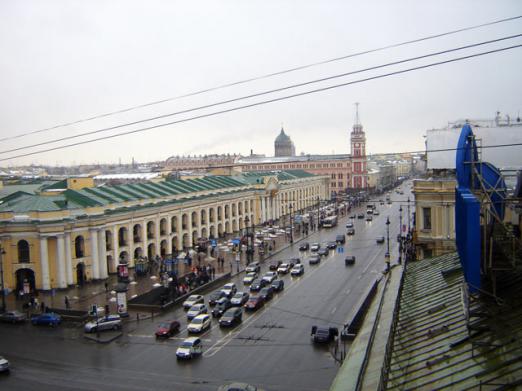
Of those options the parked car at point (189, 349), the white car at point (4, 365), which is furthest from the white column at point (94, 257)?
the parked car at point (189, 349)

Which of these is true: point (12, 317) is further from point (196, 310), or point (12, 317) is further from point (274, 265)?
point (274, 265)

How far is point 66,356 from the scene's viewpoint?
1972cm

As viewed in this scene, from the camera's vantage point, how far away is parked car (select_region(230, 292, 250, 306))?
1033 inches

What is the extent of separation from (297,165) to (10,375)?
272 ft

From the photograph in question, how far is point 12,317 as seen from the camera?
81.6 ft

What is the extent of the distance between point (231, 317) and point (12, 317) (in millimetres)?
10649

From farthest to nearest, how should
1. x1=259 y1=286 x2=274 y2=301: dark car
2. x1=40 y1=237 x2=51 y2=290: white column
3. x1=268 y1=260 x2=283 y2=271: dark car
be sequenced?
x1=268 y1=260 x2=283 y2=271: dark car
x1=40 y1=237 x2=51 y2=290: white column
x1=259 y1=286 x2=274 y2=301: dark car

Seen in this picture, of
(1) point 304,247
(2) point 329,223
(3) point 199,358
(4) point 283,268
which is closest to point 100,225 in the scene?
(4) point 283,268

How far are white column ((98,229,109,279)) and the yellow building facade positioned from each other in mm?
64

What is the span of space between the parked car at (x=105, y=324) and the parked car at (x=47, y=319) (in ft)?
6.14

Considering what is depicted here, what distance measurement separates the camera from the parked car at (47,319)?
24266 mm

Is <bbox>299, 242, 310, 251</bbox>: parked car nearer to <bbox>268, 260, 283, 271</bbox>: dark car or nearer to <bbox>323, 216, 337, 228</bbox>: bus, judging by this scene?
<bbox>268, 260, 283, 271</bbox>: dark car

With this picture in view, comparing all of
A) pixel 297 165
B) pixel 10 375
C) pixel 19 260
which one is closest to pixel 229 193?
pixel 19 260

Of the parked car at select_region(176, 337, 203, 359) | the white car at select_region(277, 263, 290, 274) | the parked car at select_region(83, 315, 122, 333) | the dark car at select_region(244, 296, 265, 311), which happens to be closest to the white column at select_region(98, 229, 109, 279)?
the parked car at select_region(83, 315, 122, 333)
